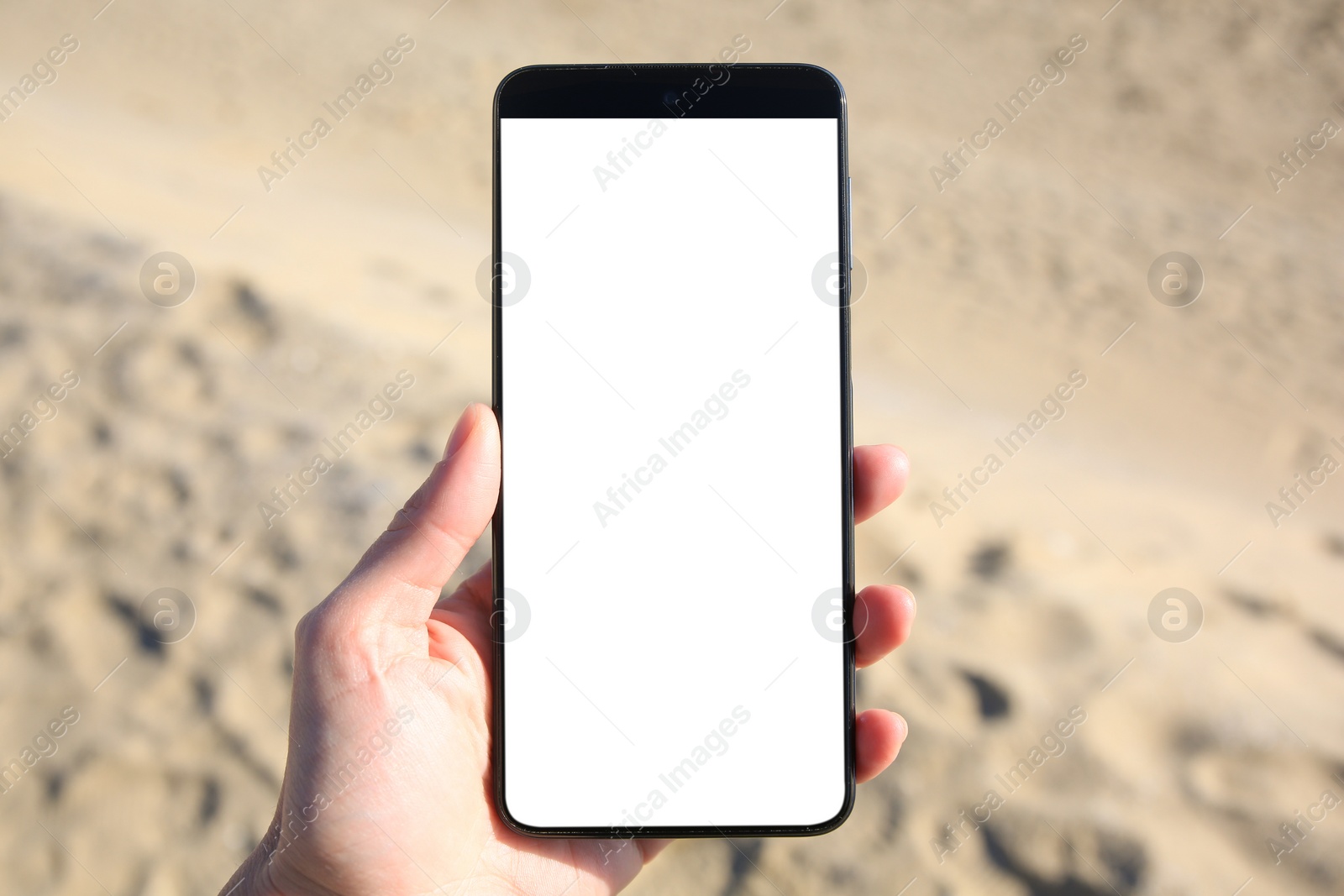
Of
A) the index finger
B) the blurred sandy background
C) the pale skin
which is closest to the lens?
the pale skin

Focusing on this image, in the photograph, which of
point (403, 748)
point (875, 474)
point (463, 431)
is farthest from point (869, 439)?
point (403, 748)

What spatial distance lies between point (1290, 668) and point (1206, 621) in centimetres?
28

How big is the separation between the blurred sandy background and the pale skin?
2.24 feet

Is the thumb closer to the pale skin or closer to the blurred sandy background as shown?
the pale skin

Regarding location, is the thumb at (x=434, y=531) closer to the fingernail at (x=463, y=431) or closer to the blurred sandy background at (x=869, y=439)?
the fingernail at (x=463, y=431)

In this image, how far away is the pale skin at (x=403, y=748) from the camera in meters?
1.64

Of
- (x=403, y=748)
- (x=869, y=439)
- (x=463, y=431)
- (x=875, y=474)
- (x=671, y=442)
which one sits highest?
(x=463, y=431)

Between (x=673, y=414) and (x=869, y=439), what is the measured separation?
2.38 metres

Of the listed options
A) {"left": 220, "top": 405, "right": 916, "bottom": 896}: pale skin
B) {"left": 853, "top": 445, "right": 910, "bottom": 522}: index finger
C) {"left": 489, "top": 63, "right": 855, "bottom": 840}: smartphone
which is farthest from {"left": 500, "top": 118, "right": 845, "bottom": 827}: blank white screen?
{"left": 853, "top": 445, "right": 910, "bottom": 522}: index finger

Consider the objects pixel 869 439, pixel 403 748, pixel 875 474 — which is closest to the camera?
pixel 403 748

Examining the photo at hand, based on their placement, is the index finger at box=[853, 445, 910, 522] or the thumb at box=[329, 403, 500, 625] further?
the index finger at box=[853, 445, 910, 522]

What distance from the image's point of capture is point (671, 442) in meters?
1.72

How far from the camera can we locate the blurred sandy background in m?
2.40

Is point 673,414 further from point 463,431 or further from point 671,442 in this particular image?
point 463,431
